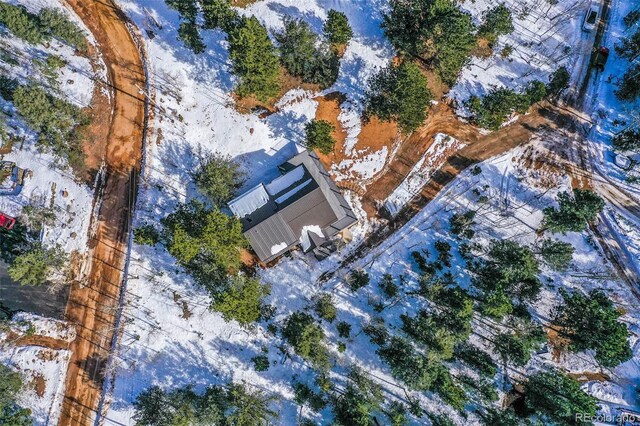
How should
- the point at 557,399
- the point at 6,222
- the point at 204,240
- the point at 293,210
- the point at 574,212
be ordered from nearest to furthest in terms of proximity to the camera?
the point at 204,240
the point at 557,399
the point at 574,212
the point at 293,210
the point at 6,222

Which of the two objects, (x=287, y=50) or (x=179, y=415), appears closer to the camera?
(x=179, y=415)

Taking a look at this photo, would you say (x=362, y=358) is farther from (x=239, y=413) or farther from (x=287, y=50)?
(x=287, y=50)

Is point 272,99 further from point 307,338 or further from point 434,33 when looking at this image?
point 307,338

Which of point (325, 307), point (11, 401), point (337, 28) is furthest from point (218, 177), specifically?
point (11, 401)

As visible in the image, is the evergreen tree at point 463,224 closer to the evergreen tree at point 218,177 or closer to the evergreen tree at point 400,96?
the evergreen tree at point 400,96

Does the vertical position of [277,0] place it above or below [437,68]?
above

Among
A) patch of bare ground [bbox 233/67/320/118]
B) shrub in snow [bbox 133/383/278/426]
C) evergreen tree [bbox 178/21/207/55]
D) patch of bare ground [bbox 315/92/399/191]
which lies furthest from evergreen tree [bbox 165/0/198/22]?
shrub in snow [bbox 133/383/278/426]

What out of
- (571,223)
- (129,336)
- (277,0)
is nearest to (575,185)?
(571,223)
